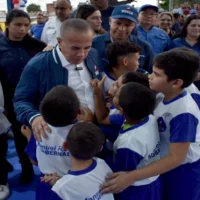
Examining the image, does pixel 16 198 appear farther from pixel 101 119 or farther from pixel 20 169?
pixel 101 119

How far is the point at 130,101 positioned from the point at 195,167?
1.84ft

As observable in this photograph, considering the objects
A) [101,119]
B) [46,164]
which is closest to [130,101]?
[101,119]

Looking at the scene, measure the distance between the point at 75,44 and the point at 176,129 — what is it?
70cm

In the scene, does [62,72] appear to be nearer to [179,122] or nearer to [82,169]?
[82,169]

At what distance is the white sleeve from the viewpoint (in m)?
1.45

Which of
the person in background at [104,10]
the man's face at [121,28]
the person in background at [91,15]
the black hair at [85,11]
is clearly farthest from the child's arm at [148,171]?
the person in background at [104,10]

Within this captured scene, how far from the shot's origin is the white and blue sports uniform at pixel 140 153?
1.54 meters

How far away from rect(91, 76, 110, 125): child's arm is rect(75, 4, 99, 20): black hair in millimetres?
1440

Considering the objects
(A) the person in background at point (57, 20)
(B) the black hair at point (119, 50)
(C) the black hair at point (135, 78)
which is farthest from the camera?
(A) the person in background at point (57, 20)

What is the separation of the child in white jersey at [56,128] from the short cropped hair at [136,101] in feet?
0.79

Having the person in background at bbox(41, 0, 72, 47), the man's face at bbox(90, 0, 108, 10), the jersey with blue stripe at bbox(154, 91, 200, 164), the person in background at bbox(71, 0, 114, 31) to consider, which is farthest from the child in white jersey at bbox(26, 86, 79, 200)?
the person in background at bbox(41, 0, 72, 47)

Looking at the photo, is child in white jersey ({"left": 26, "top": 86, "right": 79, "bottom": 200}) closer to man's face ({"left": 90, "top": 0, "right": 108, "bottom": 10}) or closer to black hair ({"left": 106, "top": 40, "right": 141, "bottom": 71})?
black hair ({"left": 106, "top": 40, "right": 141, "bottom": 71})

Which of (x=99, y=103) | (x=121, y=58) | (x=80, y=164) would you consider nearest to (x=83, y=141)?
(x=80, y=164)

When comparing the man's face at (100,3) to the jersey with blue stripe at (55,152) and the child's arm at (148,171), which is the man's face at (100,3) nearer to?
the jersey with blue stripe at (55,152)
